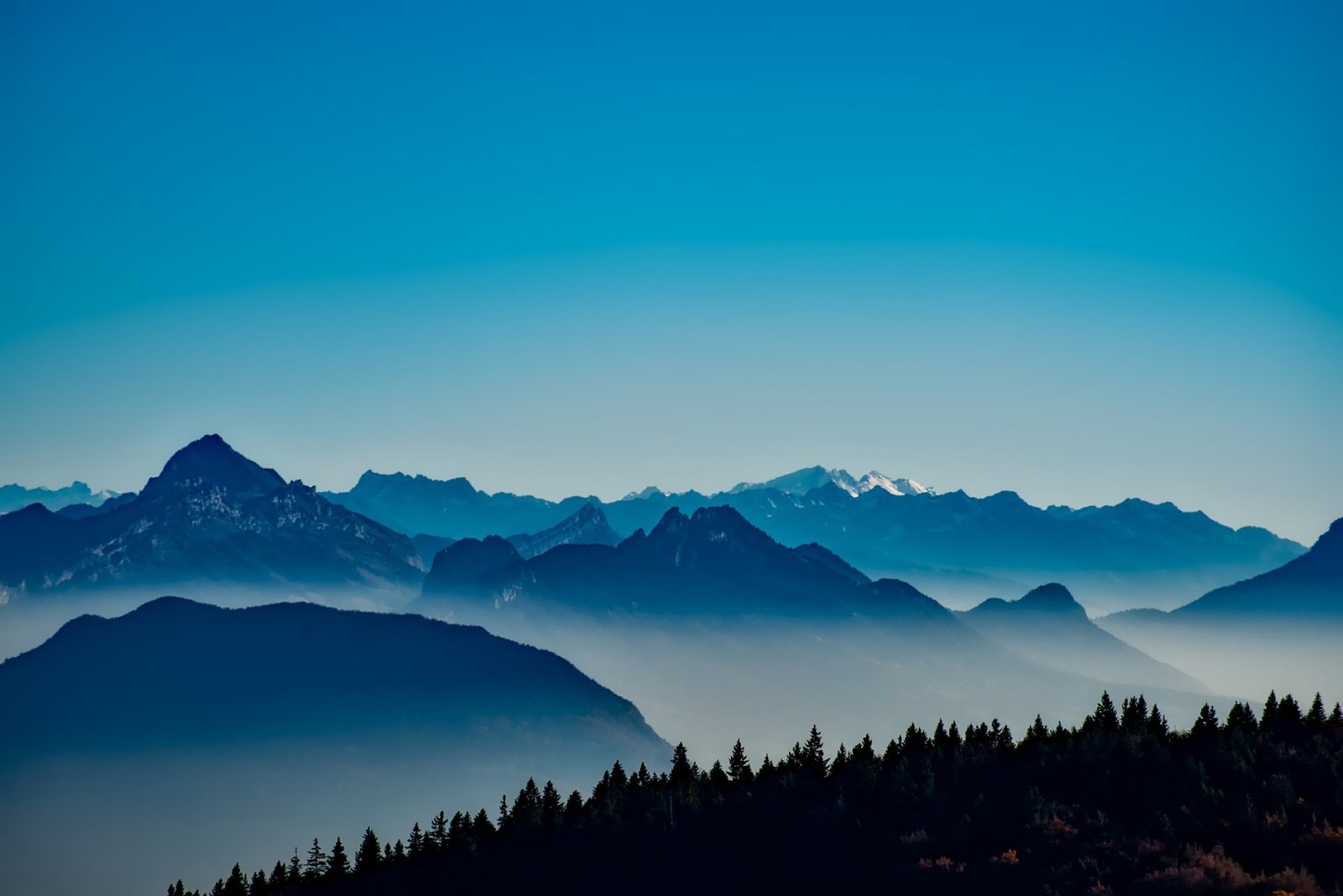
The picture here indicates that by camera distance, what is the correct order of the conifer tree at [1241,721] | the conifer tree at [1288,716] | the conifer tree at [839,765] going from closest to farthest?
1. the conifer tree at [1241,721]
2. the conifer tree at [1288,716]
3. the conifer tree at [839,765]

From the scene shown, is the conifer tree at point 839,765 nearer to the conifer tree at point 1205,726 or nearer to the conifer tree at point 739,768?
the conifer tree at point 739,768

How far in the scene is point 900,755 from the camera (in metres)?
186

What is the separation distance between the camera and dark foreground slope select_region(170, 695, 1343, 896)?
137 meters

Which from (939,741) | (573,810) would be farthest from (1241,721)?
(573,810)

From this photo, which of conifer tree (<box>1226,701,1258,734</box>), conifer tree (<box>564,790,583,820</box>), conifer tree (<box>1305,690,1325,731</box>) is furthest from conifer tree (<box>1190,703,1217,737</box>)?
conifer tree (<box>564,790,583,820</box>)

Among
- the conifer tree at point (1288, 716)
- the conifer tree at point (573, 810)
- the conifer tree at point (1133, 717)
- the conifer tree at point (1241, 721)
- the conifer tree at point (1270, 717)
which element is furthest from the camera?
the conifer tree at point (573, 810)

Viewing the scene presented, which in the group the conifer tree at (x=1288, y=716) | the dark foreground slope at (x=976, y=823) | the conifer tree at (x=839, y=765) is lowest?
the dark foreground slope at (x=976, y=823)

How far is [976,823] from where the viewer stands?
15638 cm

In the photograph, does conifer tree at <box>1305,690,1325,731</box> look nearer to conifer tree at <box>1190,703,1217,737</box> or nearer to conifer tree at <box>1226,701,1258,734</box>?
conifer tree at <box>1226,701,1258,734</box>

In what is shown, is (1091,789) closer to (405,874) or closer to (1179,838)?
(1179,838)

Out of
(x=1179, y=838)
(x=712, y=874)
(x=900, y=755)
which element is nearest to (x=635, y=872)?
(x=712, y=874)

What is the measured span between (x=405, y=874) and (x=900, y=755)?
268ft

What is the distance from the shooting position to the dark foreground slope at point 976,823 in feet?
450

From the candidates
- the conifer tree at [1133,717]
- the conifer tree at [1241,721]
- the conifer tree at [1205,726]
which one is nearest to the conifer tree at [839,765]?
the conifer tree at [1133,717]
